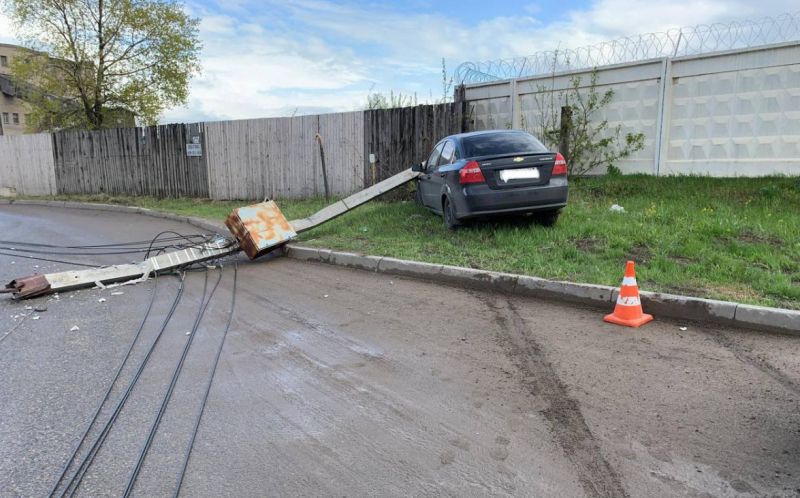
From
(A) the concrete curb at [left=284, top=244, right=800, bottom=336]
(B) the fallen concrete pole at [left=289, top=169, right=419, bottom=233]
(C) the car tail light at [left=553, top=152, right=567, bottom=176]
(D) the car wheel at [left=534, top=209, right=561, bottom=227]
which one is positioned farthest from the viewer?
(B) the fallen concrete pole at [left=289, top=169, right=419, bottom=233]

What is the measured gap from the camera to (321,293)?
657 centimetres

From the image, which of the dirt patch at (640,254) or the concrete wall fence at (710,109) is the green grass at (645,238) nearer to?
the dirt patch at (640,254)

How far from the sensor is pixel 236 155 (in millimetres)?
16500

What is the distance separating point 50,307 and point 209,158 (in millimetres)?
11811

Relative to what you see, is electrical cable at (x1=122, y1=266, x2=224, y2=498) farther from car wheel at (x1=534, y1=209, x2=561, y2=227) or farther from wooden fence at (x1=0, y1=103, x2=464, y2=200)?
wooden fence at (x1=0, y1=103, x2=464, y2=200)

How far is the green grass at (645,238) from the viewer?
224 inches

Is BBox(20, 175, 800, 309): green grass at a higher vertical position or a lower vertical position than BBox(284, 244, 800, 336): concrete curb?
higher

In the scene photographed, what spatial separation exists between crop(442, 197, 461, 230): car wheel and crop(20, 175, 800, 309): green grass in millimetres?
156

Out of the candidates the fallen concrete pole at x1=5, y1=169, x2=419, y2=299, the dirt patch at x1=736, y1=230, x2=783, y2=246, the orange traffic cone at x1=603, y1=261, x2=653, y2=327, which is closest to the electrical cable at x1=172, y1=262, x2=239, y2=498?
the fallen concrete pole at x1=5, y1=169, x2=419, y2=299

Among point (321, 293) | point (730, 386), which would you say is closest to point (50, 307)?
point (321, 293)

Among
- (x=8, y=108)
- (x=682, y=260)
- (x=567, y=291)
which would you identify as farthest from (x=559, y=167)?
(x=8, y=108)

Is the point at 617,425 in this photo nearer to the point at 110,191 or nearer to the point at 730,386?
the point at 730,386

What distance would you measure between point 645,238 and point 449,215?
9.33 ft

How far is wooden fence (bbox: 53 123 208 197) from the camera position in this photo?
58.1 feet
